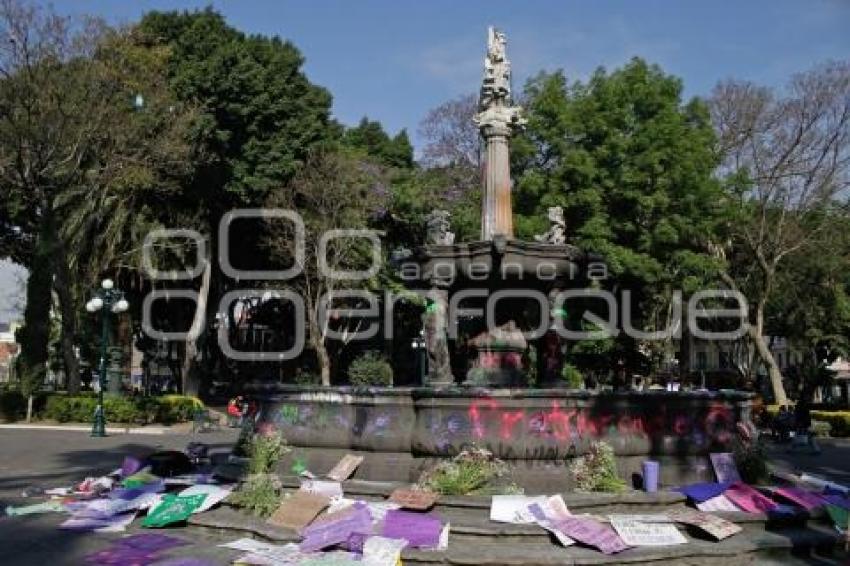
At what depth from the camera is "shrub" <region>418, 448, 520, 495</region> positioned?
9289mm

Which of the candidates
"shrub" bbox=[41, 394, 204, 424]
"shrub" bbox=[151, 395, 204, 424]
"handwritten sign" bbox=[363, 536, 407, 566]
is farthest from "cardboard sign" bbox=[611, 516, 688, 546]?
"shrub" bbox=[41, 394, 204, 424]

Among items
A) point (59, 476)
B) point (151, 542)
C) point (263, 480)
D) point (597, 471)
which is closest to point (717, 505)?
point (597, 471)

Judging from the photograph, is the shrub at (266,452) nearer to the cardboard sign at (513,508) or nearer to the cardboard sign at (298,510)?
the cardboard sign at (298,510)

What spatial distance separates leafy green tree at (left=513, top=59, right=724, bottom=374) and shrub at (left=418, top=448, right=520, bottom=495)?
17996 millimetres

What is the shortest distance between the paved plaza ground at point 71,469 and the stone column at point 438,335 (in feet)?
15.4

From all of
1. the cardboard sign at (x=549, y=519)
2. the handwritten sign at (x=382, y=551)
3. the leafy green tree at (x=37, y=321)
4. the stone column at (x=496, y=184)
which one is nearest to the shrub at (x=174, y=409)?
the leafy green tree at (x=37, y=321)

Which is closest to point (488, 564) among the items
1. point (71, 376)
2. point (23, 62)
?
point (23, 62)

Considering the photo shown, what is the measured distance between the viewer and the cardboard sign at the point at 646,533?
8242 mm

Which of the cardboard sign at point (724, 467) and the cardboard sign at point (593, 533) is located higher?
the cardboard sign at point (724, 467)

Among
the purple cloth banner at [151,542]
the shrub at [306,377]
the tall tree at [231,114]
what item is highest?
the tall tree at [231,114]

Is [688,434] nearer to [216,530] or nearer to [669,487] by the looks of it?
[669,487]

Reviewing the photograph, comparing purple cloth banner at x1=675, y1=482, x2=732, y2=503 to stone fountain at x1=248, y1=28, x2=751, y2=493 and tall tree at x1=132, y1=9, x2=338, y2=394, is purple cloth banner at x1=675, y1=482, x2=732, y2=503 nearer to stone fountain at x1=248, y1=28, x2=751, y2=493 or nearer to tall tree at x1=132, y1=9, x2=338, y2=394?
stone fountain at x1=248, y1=28, x2=751, y2=493

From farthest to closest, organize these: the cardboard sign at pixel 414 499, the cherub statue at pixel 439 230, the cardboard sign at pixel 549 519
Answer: the cherub statue at pixel 439 230
the cardboard sign at pixel 414 499
the cardboard sign at pixel 549 519

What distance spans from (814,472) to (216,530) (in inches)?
499
